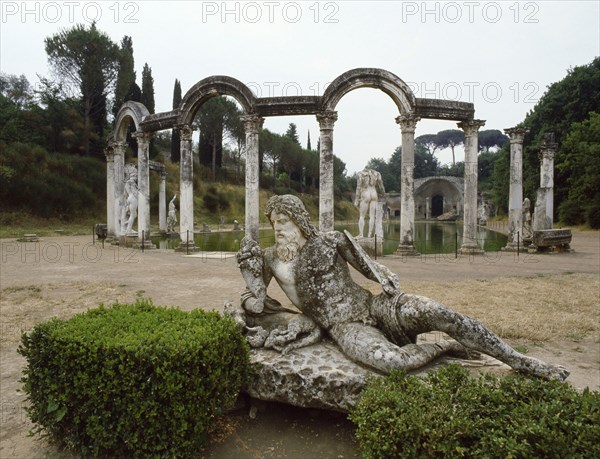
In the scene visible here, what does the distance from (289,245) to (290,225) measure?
18cm

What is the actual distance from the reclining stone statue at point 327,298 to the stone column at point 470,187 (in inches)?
546

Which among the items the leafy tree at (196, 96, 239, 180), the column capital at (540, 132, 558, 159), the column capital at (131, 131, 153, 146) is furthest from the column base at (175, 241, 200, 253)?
the leafy tree at (196, 96, 239, 180)

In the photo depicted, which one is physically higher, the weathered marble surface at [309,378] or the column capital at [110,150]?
the column capital at [110,150]

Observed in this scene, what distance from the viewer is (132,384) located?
260 centimetres

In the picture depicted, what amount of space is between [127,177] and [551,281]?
18.3m

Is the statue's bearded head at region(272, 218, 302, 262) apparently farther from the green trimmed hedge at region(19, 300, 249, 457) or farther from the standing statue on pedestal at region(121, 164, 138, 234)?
the standing statue on pedestal at region(121, 164, 138, 234)

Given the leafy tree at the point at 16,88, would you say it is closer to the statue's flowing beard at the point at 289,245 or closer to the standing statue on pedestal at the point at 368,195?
the standing statue on pedestal at the point at 368,195

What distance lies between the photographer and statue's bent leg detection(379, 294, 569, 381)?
279 cm

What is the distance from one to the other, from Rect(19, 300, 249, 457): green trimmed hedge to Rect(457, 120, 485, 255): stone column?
14997 mm

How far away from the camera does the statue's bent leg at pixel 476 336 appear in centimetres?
279

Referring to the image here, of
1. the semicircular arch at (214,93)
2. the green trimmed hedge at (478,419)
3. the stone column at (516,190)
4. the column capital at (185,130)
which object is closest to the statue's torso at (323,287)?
the green trimmed hedge at (478,419)

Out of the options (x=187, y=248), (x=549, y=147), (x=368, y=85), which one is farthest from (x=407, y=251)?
(x=549, y=147)

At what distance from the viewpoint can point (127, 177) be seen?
19.9 meters

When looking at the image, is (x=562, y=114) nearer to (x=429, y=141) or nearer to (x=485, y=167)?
(x=485, y=167)
